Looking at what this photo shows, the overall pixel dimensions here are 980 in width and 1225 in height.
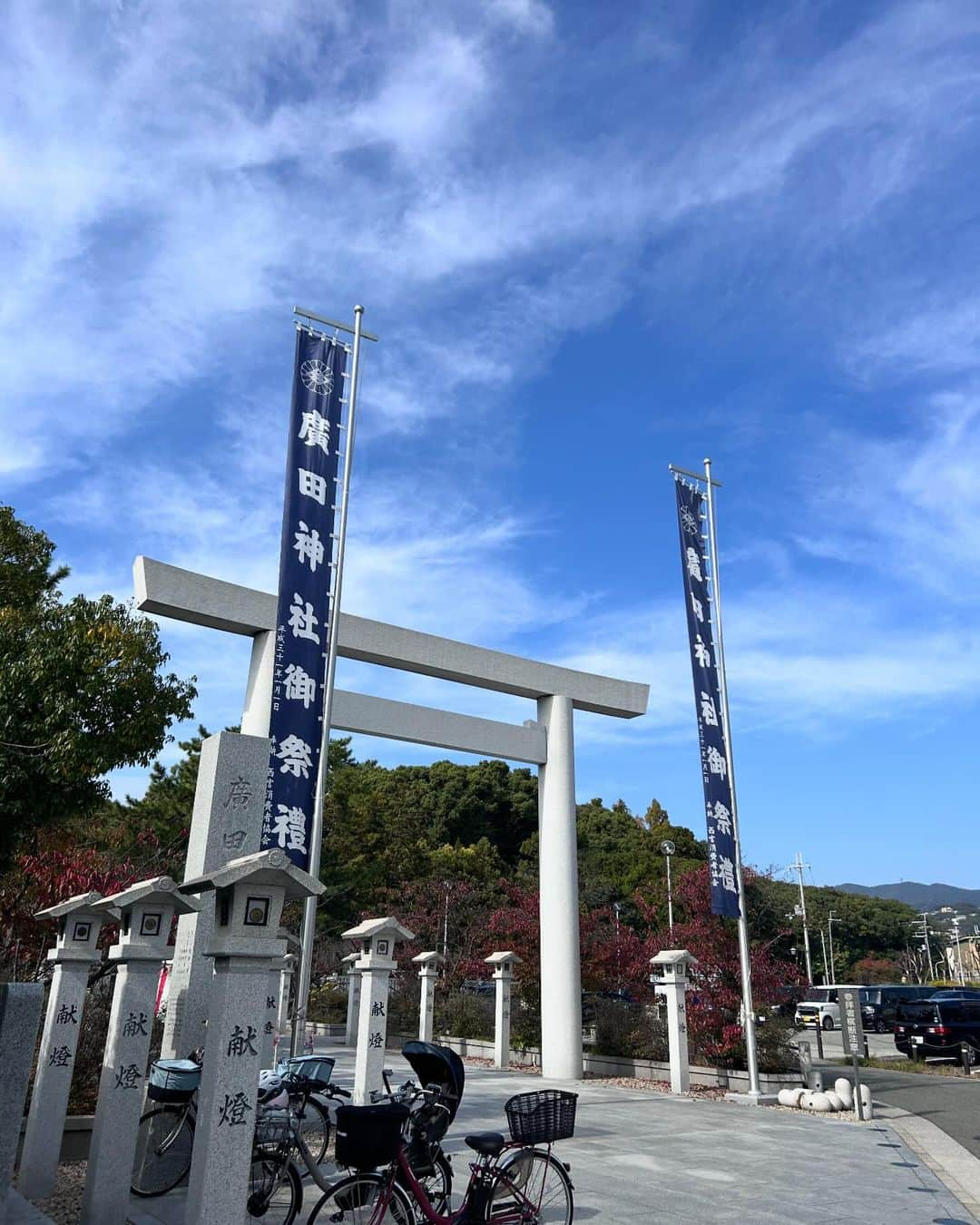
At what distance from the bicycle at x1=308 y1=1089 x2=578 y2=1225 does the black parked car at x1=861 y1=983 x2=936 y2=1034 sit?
25.8 m

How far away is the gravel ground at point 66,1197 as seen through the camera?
613 centimetres

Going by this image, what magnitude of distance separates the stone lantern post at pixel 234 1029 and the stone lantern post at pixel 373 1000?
11.5 feet

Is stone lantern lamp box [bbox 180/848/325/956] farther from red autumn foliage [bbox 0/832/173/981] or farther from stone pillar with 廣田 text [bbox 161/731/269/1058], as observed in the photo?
red autumn foliage [bbox 0/832/173/981]

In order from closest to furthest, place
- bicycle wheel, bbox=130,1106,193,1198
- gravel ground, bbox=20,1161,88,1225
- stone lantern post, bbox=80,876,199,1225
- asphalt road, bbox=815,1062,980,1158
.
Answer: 1. stone lantern post, bbox=80,876,199,1225
2. gravel ground, bbox=20,1161,88,1225
3. bicycle wheel, bbox=130,1106,193,1198
4. asphalt road, bbox=815,1062,980,1158

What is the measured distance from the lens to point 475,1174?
544 cm

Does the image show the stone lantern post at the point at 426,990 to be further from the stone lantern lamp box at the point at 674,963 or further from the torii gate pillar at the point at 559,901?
the stone lantern lamp box at the point at 674,963

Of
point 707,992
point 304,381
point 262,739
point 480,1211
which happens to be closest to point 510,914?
point 707,992

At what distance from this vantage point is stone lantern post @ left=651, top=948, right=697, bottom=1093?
43.9ft

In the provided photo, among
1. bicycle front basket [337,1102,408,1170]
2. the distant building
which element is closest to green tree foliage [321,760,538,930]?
bicycle front basket [337,1102,408,1170]

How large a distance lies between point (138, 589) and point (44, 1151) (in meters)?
6.39

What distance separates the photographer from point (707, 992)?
47.2ft

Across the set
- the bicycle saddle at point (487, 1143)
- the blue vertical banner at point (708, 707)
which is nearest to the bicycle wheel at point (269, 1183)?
the bicycle saddle at point (487, 1143)

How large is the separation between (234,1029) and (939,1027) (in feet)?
63.4

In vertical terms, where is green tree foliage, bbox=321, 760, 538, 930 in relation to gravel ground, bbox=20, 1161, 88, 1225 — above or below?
above
